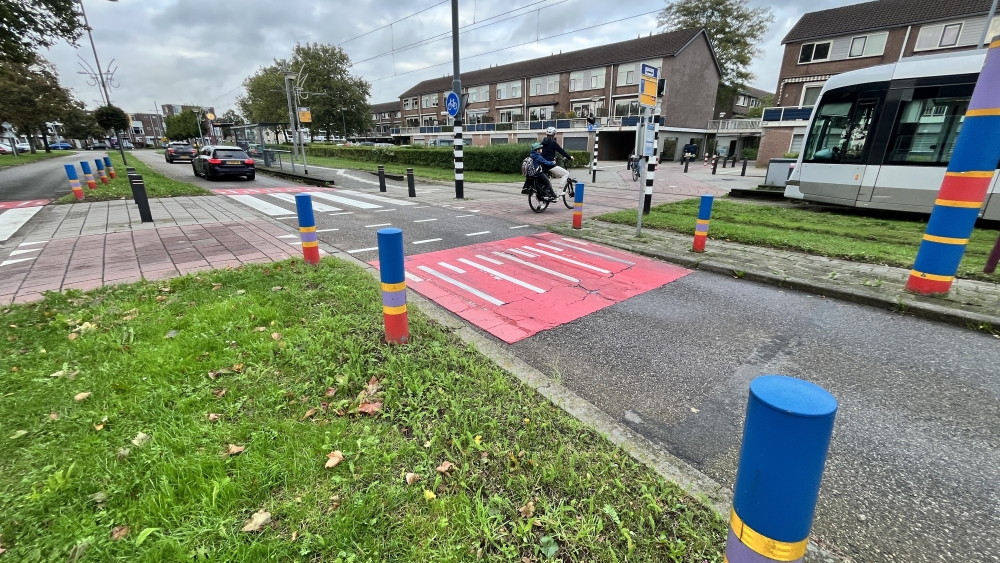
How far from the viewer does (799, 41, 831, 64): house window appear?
3400cm

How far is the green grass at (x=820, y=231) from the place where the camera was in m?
6.80

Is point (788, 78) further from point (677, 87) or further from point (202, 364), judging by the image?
point (202, 364)

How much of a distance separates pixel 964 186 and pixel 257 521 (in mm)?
7274

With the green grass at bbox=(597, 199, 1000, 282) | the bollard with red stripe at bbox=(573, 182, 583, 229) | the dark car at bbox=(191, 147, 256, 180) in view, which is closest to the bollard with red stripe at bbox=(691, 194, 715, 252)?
the green grass at bbox=(597, 199, 1000, 282)

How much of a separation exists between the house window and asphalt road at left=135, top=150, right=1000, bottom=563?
4066cm

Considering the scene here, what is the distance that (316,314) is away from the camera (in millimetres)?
4340

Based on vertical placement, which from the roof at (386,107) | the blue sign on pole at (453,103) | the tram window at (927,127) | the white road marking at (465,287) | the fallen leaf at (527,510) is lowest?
the white road marking at (465,287)

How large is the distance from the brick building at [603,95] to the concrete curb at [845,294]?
33932mm

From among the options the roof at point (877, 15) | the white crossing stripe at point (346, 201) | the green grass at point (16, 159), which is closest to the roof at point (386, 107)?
the green grass at point (16, 159)

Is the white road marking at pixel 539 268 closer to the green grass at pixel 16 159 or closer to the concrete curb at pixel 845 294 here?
the concrete curb at pixel 845 294

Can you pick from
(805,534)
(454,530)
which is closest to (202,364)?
(454,530)

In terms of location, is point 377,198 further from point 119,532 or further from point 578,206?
point 119,532

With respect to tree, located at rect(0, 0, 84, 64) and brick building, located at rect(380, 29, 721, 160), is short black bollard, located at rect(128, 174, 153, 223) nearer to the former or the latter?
tree, located at rect(0, 0, 84, 64)

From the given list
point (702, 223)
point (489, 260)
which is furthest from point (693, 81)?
point (489, 260)
